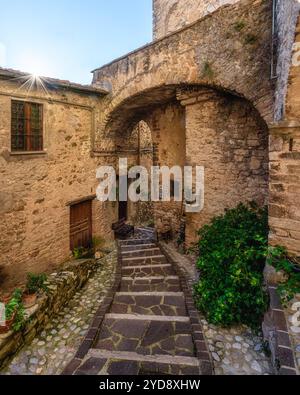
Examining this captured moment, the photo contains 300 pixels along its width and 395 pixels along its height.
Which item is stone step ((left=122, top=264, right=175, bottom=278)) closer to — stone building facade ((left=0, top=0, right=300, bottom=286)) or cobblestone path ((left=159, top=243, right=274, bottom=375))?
stone building facade ((left=0, top=0, right=300, bottom=286))

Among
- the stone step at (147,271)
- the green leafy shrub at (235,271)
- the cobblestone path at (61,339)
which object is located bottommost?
the cobblestone path at (61,339)

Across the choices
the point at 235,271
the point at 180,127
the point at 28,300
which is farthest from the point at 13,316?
the point at 180,127

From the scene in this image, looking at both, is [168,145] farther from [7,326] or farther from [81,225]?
[7,326]

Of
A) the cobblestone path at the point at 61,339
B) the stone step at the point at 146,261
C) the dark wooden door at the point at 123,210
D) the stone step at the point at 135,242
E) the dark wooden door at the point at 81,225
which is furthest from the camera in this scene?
the dark wooden door at the point at 123,210

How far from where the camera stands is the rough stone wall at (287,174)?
344 cm

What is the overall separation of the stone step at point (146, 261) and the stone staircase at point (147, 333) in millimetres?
480

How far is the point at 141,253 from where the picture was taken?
24.8 ft

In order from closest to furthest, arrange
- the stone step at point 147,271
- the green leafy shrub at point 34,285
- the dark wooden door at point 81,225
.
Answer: the green leafy shrub at point 34,285 → the stone step at point 147,271 → the dark wooden door at point 81,225

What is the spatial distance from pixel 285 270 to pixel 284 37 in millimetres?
3567

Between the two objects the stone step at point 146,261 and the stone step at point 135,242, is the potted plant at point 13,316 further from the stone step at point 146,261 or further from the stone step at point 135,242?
the stone step at point 135,242

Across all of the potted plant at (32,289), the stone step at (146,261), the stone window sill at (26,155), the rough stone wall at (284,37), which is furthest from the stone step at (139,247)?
the rough stone wall at (284,37)

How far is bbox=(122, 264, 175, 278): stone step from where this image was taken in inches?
243

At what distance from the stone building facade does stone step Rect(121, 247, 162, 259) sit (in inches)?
44.5

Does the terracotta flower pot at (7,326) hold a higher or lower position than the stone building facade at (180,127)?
lower
